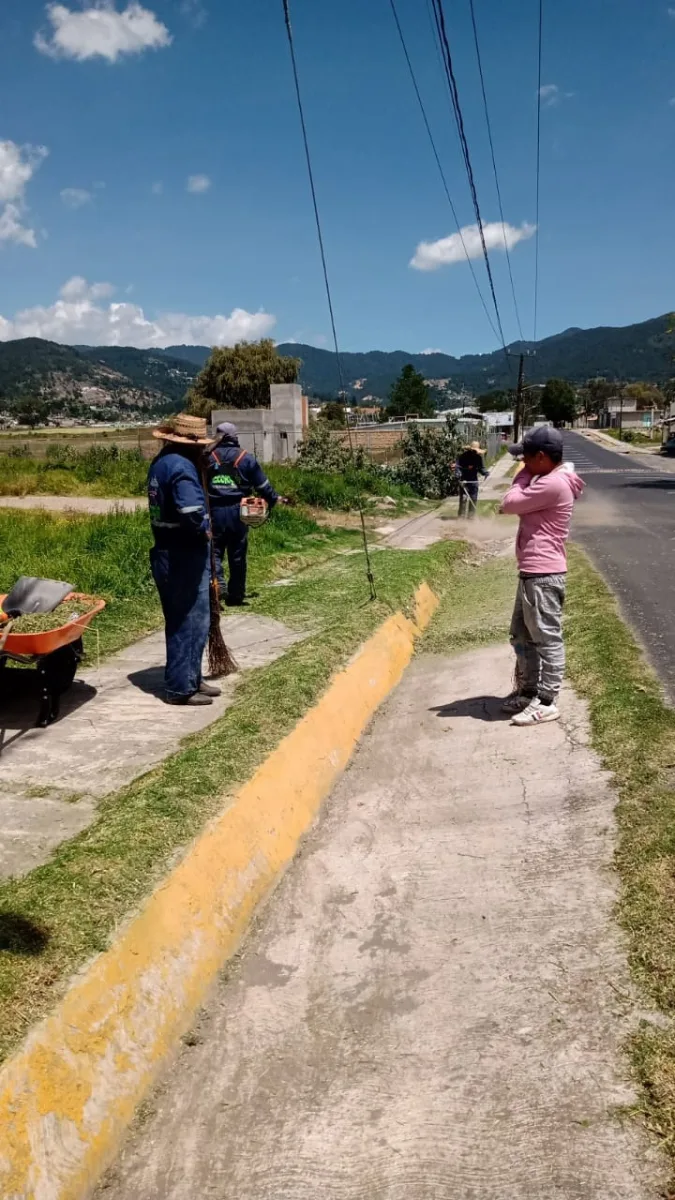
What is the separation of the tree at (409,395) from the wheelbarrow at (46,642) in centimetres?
11376

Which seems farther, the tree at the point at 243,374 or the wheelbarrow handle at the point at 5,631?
the tree at the point at 243,374

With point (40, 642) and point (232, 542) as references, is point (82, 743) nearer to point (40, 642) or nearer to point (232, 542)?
point (40, 642)

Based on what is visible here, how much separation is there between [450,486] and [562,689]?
17269mm

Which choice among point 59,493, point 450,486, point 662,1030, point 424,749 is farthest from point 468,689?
point 450,486

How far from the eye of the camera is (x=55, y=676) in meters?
5.61

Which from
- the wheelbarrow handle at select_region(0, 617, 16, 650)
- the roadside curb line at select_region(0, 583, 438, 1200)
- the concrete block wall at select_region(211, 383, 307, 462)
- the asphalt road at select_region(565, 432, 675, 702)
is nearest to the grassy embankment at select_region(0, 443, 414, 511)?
the concrete block wall at select_region(211, 383, 307, 462)

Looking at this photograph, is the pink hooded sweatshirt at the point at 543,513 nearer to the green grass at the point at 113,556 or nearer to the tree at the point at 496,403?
the green grass at the point at 113,556

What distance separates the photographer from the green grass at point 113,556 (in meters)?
8.31

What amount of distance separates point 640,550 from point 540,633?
8.39 m

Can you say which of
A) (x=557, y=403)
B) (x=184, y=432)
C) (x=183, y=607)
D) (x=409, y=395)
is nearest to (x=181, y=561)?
(x=183, y=607)

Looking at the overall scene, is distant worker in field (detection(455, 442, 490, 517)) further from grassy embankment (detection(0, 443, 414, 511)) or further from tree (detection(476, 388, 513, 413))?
tree (detection(476, 388, 513, 413))

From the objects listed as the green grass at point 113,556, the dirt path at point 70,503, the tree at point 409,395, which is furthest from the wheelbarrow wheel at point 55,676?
the tree at point 409,395

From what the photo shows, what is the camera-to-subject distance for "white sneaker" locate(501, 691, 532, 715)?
5.86 meters

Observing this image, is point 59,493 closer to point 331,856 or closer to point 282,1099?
point 331,856
